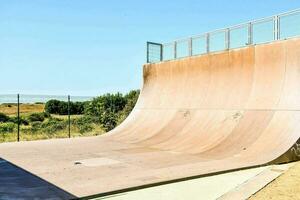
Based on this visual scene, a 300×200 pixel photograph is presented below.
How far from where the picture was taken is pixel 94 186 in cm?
682

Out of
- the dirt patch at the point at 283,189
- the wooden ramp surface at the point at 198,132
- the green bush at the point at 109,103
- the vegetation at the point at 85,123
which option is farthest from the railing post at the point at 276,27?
the green bush at the point at 109,103

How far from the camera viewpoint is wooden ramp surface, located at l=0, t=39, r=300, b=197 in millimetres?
8242

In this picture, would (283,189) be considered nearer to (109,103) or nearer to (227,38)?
(227,38)

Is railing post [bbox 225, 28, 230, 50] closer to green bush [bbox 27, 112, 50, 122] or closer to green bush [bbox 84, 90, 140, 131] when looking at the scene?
green bush [bbox 84, 90, 140, 131]

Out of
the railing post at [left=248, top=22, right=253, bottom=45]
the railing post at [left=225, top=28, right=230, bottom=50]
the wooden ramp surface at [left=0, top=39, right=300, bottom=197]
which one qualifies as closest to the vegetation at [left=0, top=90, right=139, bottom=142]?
the wooden ramp surface at [left=0, top=39, right=300, bottom=197]

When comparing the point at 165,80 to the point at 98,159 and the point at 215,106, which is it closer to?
the point at 215,106

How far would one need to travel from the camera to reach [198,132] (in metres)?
12.4

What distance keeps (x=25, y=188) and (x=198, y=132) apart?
693cm

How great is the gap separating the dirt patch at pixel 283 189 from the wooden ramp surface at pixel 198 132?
1.34 meters

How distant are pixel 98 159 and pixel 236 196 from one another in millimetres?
4849

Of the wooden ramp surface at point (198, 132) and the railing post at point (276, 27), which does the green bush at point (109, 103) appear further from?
the railing post at point (276, 27)

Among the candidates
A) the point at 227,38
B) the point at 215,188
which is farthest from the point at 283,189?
the point at 227,38

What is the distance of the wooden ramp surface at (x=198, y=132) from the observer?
27.0ft

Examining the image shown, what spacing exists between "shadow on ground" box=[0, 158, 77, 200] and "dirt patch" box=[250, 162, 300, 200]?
10.1 feet
